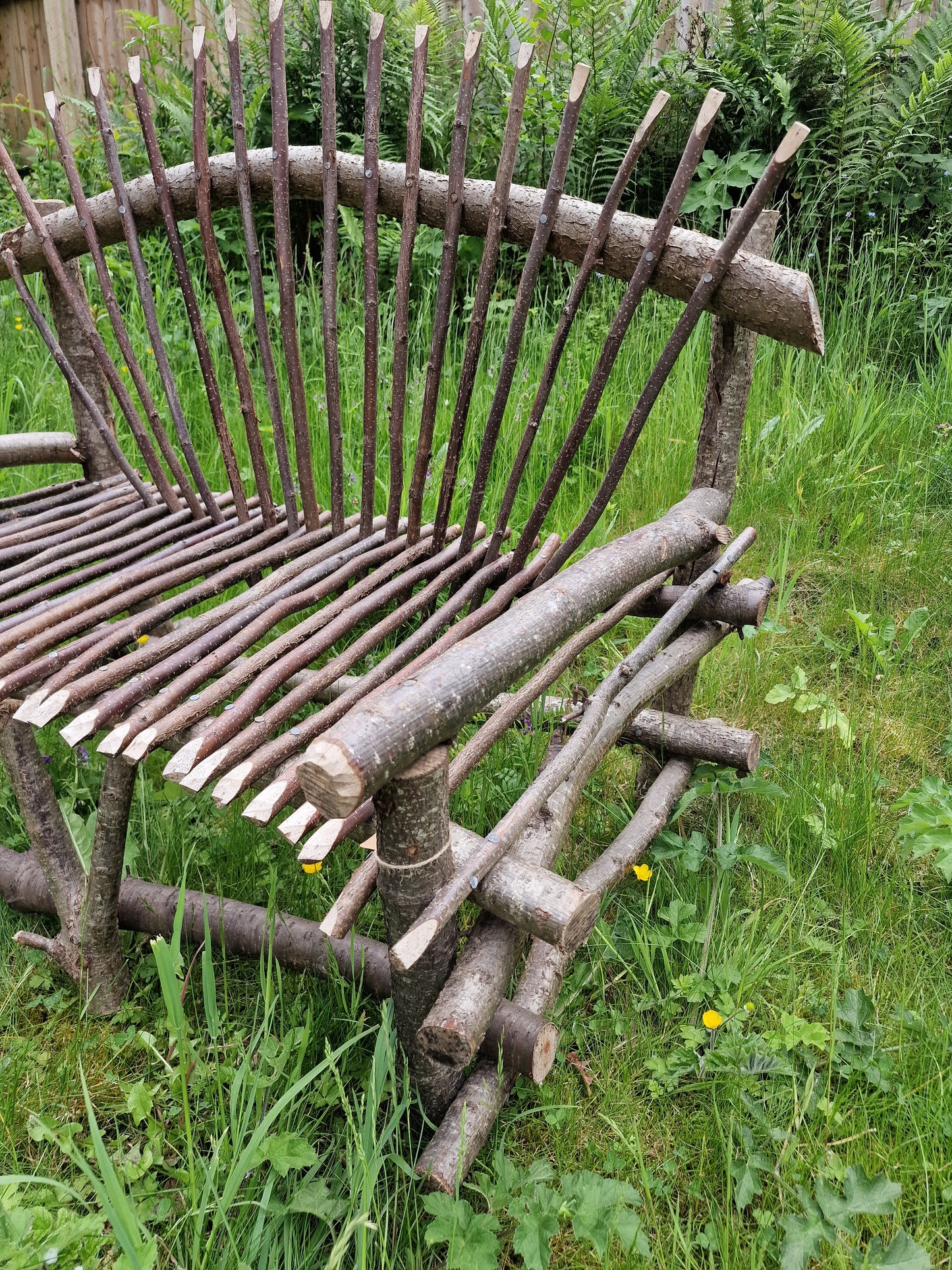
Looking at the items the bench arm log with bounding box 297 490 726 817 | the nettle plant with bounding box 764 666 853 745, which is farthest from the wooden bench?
the nettle plant with bounding box 764 666 853 745

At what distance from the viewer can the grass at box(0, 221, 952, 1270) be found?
3.53 feet

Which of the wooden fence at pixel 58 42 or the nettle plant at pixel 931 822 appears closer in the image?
the nettle plant at pixel 931 822

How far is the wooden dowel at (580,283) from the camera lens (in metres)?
1.21

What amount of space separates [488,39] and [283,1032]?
3696mm

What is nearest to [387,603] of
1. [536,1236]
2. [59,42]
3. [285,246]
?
[285,246]

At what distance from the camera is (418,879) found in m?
0.99

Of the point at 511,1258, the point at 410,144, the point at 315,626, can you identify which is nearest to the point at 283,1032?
the point at 511,1258

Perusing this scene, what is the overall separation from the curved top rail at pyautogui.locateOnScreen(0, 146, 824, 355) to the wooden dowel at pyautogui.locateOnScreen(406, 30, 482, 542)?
3cm

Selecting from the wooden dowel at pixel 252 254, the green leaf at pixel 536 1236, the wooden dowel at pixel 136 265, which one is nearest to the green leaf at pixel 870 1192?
the green leaf at pixel 536 1236

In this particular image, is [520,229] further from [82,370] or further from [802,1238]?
[802,1238]

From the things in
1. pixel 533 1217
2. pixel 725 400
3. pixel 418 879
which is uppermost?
pixel 725 400

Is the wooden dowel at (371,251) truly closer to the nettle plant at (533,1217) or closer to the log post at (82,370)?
the log post at (82,370)

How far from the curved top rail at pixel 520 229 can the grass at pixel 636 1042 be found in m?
0.79

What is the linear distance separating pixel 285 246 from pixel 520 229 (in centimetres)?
42
